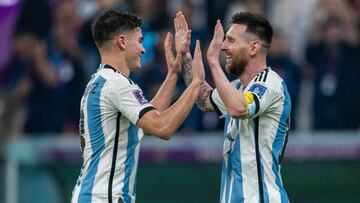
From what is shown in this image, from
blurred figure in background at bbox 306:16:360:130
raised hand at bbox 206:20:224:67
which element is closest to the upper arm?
raised hand at bbox 206:20:224:67

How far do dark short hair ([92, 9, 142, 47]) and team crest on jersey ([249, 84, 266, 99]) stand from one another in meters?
1.00

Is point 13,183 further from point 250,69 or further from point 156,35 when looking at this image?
point 250,69

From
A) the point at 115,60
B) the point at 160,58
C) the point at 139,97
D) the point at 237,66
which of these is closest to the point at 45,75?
the point at 160,58

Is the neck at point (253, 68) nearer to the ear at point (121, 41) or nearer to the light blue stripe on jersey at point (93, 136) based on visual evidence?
the ear at point (121, 41)

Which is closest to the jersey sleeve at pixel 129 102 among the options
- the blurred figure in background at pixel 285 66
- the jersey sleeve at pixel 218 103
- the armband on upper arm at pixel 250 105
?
the armband on upper arm at pixel 250 105

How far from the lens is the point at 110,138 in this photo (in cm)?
866

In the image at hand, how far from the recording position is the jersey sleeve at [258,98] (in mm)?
8633

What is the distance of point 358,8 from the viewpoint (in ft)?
47.5

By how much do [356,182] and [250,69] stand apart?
4.56 metres

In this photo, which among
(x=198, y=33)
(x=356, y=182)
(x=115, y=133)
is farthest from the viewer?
(x=198, y=33)

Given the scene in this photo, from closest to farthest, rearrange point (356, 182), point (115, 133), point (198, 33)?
point (115, 133)
point (356, 182)
point (198, 33)

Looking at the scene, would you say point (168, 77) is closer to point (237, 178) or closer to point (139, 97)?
point (139, 97)

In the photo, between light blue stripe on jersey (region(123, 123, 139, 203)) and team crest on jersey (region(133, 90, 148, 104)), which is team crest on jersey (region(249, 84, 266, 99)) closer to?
team crest on jersey (region(133, 90, 148, 104))

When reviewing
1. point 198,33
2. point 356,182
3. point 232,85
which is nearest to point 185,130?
point 198,33
